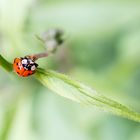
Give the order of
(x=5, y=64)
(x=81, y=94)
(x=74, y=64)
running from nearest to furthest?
(x=81, y=94) → (x=5, y=64) → (x=74, y=64)

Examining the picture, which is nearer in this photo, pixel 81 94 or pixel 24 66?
pixel 81 94

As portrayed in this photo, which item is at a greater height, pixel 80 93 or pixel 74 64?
pixel 80 93

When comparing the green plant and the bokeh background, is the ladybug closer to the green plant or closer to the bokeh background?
the green plant

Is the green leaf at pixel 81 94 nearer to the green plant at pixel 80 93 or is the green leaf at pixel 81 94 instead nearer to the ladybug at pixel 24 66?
the green plant at pixel 80 93

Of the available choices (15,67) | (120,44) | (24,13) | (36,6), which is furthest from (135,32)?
(15,67)

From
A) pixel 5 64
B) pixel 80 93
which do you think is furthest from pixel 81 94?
pixel 5 64

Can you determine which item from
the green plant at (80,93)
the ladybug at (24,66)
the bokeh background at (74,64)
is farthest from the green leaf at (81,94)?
the bokeh background at (74,64)

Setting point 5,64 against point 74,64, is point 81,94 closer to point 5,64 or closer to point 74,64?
point 5,64
